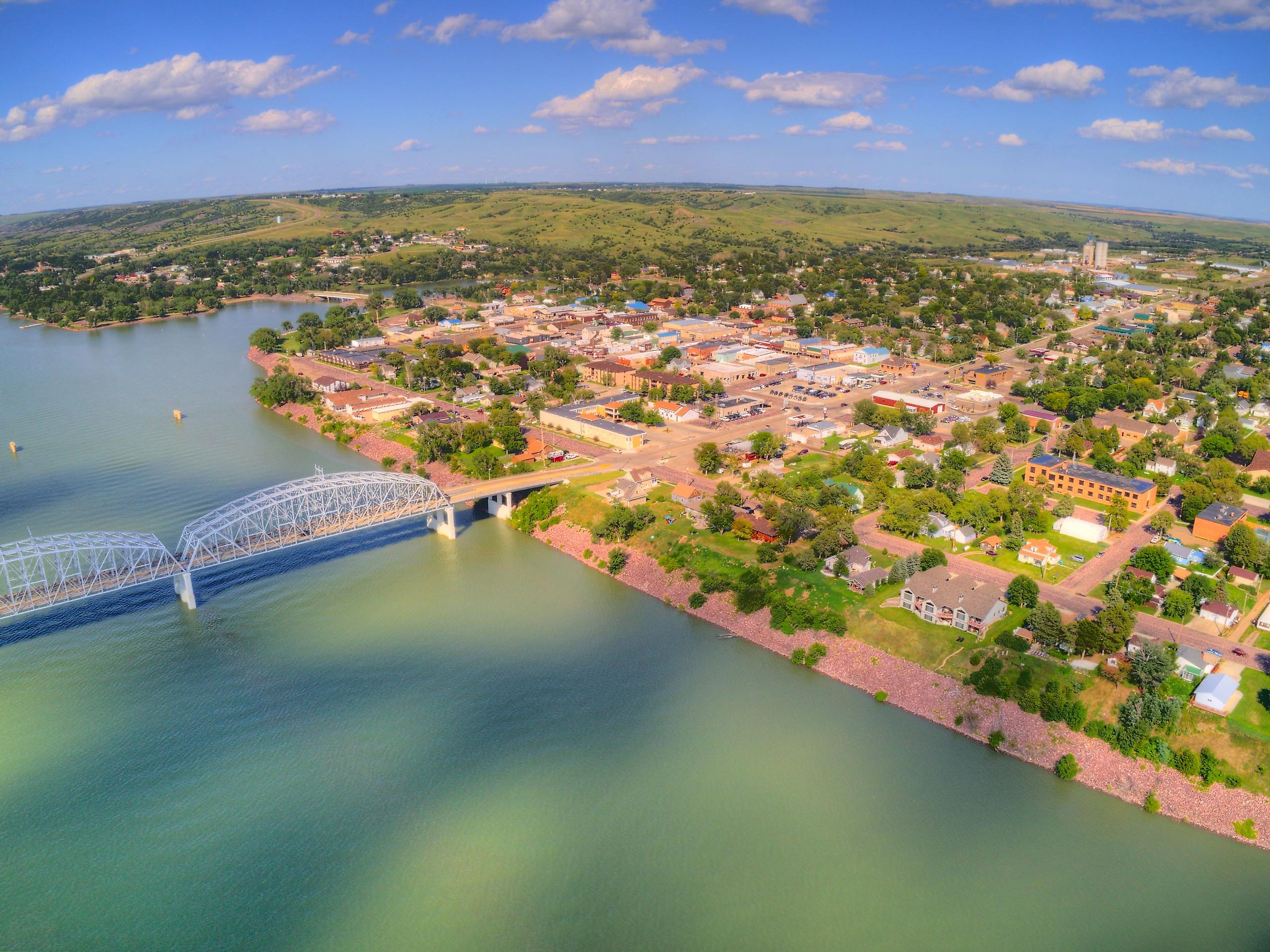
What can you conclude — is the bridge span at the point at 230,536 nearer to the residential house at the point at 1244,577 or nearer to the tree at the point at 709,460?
the tree at the point at 709,460

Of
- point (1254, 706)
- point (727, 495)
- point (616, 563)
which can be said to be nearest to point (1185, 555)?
point (1254, 706)

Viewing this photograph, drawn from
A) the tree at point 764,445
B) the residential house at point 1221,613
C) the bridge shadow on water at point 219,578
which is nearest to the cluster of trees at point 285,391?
the bridge shadow on water at point 219,578

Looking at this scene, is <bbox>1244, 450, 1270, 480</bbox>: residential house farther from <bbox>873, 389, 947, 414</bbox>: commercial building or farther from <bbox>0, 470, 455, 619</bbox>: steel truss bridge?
<bbox>0, 470, 455, 619</bbox>: steel truss bridge

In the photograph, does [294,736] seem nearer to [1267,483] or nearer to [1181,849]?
[1181,849]

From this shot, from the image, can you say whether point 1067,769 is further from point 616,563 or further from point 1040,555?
point 616,563

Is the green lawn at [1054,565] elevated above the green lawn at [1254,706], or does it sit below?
above

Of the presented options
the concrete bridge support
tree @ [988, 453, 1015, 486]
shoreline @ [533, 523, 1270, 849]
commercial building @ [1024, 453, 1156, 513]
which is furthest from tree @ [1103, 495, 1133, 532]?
the concrete bridge support
